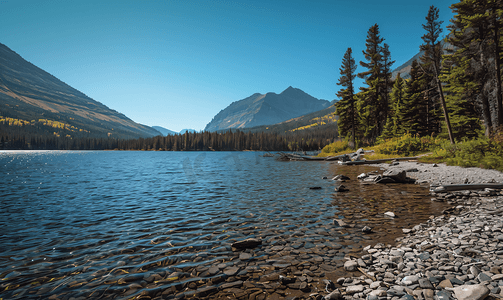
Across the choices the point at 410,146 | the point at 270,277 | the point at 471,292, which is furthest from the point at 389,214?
the point at 410,146

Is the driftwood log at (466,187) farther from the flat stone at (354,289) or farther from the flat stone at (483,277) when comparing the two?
the flat stone at (354,289)

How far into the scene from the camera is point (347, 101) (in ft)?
168

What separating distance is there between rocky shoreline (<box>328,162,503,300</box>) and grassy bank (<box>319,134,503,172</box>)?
12960 mm

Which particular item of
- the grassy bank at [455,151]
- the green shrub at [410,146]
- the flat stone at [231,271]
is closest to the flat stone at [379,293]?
the flat stone at [231,271]

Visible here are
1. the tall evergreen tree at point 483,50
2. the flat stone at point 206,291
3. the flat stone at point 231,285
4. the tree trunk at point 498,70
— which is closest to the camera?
the flat stone at point 206,291

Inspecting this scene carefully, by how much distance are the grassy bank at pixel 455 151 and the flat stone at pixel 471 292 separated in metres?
19.1

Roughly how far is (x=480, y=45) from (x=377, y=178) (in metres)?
22.7

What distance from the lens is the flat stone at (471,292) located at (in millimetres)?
3718

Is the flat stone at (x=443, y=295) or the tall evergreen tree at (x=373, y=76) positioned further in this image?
the tall evergreen tree at (x=373, y=76)

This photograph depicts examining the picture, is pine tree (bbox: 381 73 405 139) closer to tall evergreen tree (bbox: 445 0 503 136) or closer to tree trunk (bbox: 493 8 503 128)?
tall evergreen tree (bbox: 445 0 503 136)

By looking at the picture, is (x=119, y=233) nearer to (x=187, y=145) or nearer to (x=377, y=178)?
(x=377, y=178)

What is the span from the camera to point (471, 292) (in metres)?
3.84

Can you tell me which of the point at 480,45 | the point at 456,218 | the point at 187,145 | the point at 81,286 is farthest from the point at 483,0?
the point at 187,145

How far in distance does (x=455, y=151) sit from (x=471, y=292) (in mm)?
25530
